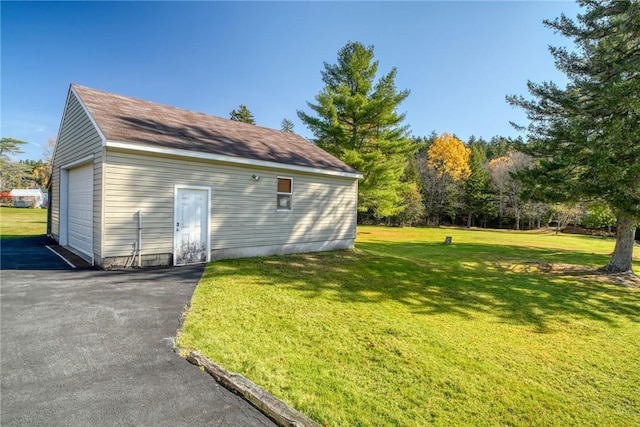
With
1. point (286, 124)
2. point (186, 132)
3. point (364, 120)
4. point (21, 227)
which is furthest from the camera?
point (286, 124)

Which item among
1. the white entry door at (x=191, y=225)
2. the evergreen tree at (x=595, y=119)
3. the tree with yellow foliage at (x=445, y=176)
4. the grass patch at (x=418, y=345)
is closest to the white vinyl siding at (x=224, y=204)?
the white entry door at (x=191, y=225)

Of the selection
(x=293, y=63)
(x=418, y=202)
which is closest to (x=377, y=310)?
(x=293, y=63)

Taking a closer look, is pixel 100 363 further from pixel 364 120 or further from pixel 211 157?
pixel 364 120

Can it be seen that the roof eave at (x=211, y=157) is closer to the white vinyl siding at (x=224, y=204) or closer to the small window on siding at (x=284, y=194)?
the white vinyl siding at (x=224, y=204)

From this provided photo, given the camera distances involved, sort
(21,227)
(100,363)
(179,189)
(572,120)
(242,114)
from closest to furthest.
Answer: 1. (100,363)
2. (179,189)
3. (572,120)
4. (21,227)
5. (242,114)

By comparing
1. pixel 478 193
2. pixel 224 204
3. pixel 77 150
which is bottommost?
pixel 224 204

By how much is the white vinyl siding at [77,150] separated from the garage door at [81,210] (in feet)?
1.41

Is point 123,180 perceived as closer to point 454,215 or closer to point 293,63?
point 293,63

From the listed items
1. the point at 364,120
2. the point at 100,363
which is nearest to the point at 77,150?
the point at 100,363

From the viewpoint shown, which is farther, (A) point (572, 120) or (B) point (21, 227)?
(B) point (21, 227)

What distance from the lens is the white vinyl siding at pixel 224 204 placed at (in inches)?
276

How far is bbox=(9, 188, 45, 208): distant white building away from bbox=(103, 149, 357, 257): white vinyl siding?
4582 centimetres

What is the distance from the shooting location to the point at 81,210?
8555 millimetres

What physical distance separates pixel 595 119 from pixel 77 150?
16.9 metres
